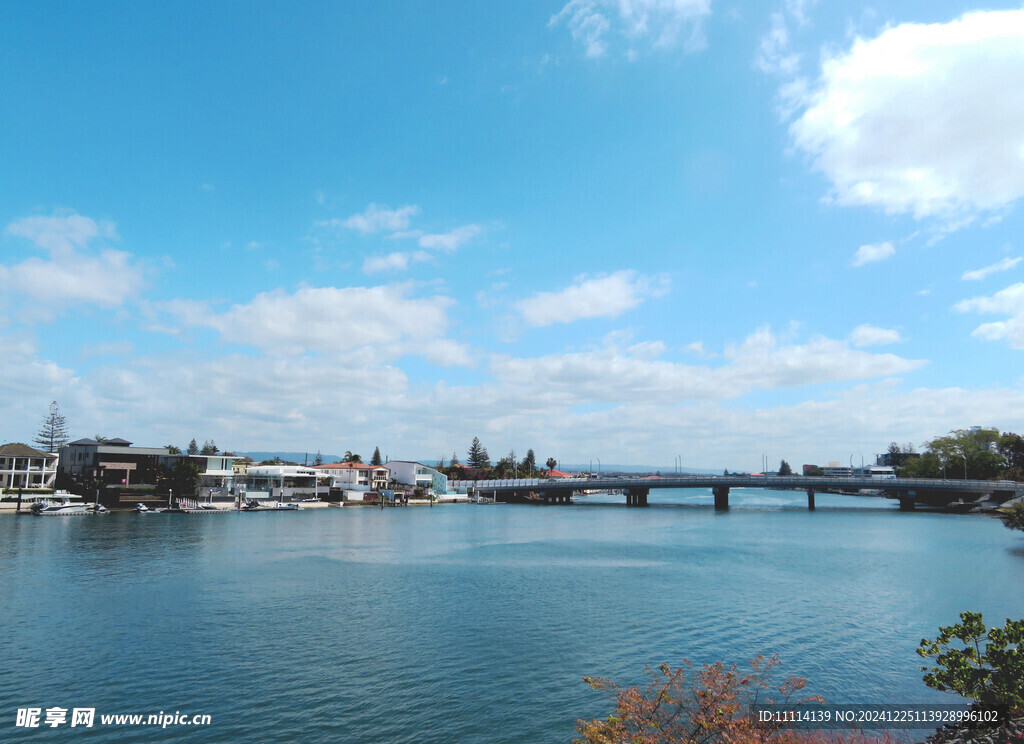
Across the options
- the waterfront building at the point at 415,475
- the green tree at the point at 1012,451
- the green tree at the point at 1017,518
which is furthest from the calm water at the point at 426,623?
the green tree at the point at 1012,451

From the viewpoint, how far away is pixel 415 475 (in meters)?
179

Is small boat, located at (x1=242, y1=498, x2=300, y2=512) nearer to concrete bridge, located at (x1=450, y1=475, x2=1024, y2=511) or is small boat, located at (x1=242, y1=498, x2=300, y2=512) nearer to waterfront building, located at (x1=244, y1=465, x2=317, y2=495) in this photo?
waterfront building, located at (x1=244, y1=465, x2=317, y2=495)

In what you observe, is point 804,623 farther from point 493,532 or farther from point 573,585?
point 493,532

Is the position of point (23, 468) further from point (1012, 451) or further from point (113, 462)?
point (1012, 451)

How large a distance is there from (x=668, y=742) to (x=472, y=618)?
2310 centimetres

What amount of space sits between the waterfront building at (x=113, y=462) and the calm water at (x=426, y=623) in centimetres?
4386

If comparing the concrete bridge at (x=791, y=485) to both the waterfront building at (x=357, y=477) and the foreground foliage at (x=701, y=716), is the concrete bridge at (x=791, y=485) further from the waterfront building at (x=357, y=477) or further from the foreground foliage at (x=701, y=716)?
the foreground foliage at (x=701, y=716)

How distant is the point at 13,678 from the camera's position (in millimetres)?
27422

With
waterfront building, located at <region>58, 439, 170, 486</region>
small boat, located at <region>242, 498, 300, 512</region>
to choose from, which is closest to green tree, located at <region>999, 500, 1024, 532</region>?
small boat, located at <region>242, 498, 300, 512</region>

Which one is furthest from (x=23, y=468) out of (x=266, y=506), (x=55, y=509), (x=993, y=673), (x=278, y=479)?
(x=993, y=673)

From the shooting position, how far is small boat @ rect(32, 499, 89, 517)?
98875 mm

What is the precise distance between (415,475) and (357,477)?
19573 millimetres

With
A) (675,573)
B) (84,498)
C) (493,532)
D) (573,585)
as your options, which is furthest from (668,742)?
(84,498)

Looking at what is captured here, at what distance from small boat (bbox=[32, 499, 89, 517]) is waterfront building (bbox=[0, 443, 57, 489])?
69.9ft
